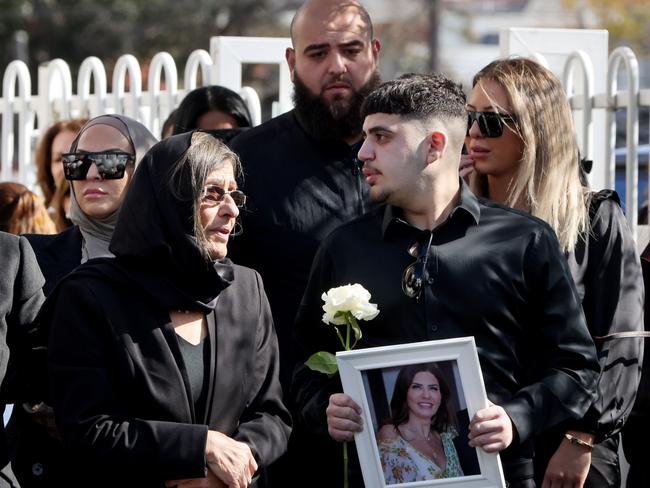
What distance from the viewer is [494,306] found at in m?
4.02

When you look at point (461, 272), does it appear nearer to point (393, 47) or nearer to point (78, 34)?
point (78, 34)

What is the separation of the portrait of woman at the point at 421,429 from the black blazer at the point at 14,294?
129 centimetres

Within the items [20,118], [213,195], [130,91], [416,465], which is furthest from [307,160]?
[20,118]

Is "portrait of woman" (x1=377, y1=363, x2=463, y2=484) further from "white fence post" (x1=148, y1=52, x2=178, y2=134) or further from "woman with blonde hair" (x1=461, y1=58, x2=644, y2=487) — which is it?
"white fence post" (x1=148, y1=52, x2=178, y2=134)

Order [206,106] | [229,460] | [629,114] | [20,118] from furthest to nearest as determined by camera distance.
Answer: [20,118], [206,106], [629,114], [229,460]

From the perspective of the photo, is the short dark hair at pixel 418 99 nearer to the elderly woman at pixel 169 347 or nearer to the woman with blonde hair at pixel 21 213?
the elderly woman at pixel 169 347

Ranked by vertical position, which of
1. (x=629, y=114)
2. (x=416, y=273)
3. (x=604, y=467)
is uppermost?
(x=629, y=114)

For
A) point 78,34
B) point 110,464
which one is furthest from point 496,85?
point 78,34

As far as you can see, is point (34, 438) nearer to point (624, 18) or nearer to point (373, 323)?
point (373, 323)

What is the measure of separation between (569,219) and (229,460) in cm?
150

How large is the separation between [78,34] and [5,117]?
25989 mm

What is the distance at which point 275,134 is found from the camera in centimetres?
532

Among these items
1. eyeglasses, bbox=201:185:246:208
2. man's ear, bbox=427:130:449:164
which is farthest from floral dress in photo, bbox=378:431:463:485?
eyeglasses, bbox=201:185:246:208

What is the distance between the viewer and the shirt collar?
13.5ft
